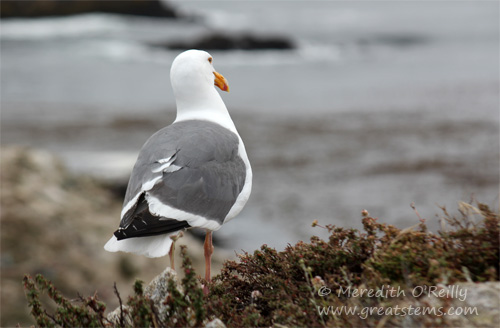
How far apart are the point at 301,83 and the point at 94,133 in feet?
40.8

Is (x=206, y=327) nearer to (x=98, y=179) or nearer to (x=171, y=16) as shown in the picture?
(x=98, y=179)

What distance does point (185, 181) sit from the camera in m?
4.18

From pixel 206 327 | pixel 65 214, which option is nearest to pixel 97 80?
pixel 65 214

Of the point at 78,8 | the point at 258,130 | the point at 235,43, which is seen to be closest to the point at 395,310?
the point at 258,130

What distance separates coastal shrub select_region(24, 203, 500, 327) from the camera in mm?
2939

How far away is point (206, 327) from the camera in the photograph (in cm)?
283

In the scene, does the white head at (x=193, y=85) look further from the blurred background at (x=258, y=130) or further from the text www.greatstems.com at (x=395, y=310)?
the blurred background at (x=258, y=130)

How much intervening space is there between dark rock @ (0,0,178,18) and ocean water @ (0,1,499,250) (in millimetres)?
1850

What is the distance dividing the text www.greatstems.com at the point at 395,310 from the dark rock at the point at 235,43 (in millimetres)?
35927

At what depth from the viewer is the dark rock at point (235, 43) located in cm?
3816

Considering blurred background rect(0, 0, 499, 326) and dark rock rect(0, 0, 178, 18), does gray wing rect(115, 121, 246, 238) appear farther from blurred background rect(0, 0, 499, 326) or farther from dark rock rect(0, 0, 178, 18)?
dark rock rect(0, 0, 178, 18)

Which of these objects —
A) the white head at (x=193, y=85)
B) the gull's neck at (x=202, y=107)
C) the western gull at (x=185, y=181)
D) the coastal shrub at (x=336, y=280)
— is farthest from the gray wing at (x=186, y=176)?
the coastal shrub at (x=336, y=280)

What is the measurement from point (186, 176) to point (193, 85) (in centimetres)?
110

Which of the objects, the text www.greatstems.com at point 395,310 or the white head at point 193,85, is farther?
the white head at point 193,85
